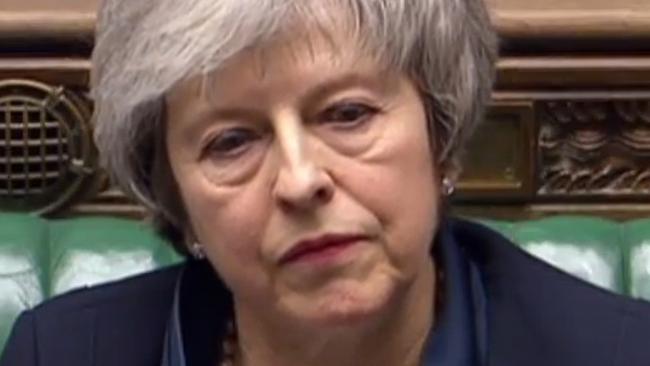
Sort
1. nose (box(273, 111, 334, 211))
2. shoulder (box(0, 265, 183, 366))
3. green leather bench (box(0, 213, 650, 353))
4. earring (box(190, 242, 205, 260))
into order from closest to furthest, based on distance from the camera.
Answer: nose (box(273, 111, 334, 211)), earring (box(190, 242, 205, 260)), shoulder (box(0, 265, 183, 366)), green leather bench (box(0, 213, 650, 353))

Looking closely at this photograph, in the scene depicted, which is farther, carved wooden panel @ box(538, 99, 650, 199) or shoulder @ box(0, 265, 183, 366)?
carved wooden panel @ box(538, 99, 650, 199)

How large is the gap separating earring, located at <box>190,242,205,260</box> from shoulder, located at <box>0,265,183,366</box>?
10 cm

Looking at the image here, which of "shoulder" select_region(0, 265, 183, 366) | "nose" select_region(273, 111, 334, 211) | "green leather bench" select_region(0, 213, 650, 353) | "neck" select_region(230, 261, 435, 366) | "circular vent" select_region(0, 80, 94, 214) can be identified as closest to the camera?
"nose" select_region(273, 111, 334, 211)

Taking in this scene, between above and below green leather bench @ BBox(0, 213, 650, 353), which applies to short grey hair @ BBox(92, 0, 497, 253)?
above

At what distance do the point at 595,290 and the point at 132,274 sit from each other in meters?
0.49

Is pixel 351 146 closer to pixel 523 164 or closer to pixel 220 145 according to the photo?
pixel 220 145

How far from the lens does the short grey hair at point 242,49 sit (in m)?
1.29

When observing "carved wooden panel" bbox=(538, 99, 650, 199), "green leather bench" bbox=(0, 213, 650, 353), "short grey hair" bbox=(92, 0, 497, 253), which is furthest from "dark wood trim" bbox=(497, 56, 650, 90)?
"short grey hair" bbox=(92, 0, 497, 253)

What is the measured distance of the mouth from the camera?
4.13 feet

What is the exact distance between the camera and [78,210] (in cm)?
200

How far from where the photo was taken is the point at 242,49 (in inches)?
50.6

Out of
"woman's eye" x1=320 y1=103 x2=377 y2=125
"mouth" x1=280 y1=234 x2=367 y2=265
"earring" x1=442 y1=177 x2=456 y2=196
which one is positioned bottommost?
"mouth" x1=280 y1=234 x2=367 y2=265

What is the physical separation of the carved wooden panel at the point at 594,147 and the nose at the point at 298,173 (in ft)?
2.50

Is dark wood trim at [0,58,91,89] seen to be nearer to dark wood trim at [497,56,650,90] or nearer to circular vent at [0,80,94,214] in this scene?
circular vent at [0,80,94,214]
